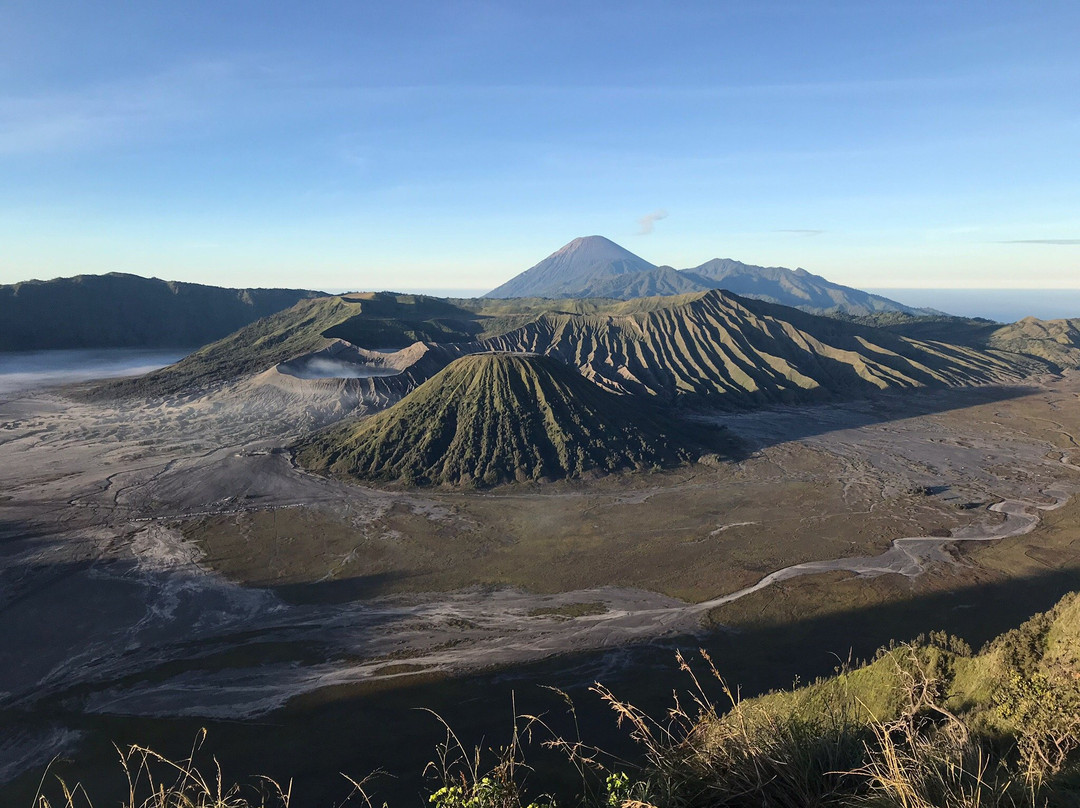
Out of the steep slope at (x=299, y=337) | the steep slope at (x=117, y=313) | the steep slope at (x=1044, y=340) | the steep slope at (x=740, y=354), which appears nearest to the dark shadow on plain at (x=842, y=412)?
the steep slope at (x=740, y=354)

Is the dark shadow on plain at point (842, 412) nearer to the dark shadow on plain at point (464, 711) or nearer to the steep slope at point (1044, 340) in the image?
the steep slope at point (1044, 340)

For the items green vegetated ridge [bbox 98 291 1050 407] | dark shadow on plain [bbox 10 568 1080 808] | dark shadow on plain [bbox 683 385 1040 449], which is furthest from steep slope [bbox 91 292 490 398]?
dark shadow on plain [bbox 10 568 1080 808]

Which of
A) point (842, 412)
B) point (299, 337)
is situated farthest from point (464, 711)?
point (299, 337)

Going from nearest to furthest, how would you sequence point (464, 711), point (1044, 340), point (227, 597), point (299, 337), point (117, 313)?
1. point (464, 711)
2. point (227, 597)
3. point (299, 337)
4. point (1044, 340)
5. point (117, 313)

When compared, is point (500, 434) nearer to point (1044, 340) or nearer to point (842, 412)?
point (842, 412)

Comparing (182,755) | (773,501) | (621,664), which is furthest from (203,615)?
(773,501)

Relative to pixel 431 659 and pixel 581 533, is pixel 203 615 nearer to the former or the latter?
pixel 431 659
